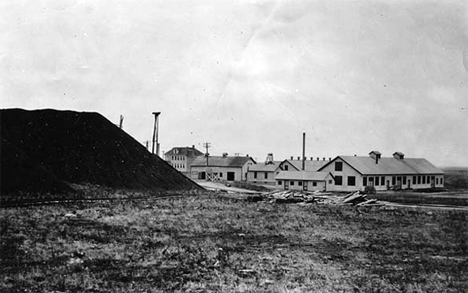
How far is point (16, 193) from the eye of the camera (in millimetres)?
27000

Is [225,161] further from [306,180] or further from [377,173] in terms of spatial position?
[377,173]

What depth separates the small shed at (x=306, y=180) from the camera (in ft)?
183

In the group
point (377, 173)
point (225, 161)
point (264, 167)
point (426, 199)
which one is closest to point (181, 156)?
point (225, 161)

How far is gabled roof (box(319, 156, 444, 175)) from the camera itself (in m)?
55.6

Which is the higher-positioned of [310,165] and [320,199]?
[310,165]

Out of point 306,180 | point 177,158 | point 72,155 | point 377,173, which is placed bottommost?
point 306,180

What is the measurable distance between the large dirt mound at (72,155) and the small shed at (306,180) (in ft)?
54.1

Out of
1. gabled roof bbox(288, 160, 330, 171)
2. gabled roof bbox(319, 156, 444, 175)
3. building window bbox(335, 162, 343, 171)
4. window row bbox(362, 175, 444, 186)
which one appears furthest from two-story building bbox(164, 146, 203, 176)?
window row bbox(362, 175, 444, 186)

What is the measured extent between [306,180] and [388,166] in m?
11.1

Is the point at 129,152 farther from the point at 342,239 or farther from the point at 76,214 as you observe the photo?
the point at 342,239

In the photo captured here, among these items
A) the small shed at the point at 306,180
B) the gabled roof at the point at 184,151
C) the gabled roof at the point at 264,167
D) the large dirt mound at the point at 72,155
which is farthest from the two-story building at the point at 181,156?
the large dirt mound at the point at 72,155

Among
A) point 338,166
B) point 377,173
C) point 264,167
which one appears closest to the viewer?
point 377,173

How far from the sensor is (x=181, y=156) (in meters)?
118

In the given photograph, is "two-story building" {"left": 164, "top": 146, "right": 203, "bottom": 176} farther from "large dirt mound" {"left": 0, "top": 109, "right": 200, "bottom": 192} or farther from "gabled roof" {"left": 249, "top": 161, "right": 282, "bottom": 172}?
"large dirt mound" {"left": 0, "top": 109, "right": 200, "bottom": 192}
